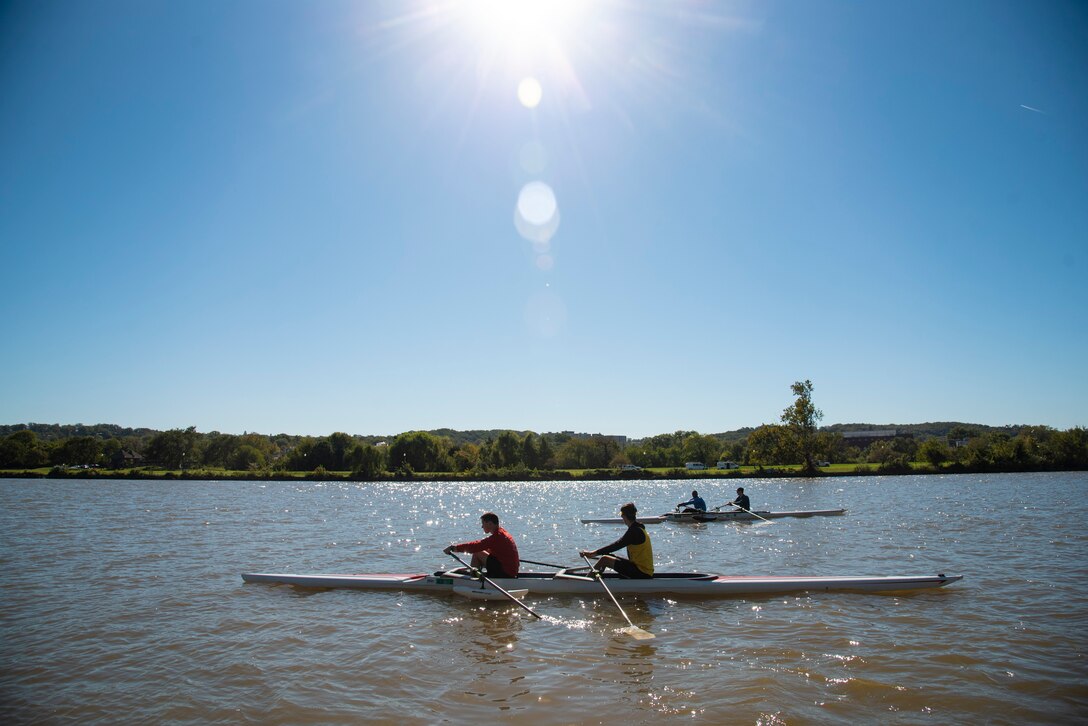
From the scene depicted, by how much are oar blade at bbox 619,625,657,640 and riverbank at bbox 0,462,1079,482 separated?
78295 mm

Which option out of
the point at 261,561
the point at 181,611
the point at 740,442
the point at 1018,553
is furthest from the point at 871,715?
the point at 740,442

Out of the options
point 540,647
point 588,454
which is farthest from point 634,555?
point 588,454

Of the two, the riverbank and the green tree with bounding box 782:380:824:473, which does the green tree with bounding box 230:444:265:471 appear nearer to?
the riverbank

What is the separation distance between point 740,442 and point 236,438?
11051 cm

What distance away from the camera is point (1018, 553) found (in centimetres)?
1639

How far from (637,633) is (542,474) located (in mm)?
93215

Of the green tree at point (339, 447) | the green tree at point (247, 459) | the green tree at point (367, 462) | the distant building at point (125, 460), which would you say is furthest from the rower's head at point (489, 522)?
the distant building at point (125, 460)

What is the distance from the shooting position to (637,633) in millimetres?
9352

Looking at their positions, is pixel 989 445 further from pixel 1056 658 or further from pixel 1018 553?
pixel 1056 658

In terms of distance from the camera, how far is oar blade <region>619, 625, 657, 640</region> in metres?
9.18

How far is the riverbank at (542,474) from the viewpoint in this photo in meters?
80.6

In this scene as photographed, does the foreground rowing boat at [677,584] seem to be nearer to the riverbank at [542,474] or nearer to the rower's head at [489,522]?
the rower's head at [489,522]

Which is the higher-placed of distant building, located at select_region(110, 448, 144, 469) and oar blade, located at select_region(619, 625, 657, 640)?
distant building, located at select_region(110, 448, 144, 469)

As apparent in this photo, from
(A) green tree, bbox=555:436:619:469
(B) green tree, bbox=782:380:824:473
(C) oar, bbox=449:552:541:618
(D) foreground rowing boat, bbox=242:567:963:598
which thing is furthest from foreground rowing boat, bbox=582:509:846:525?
(A) green tree, bbox=555:436:619:469
